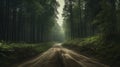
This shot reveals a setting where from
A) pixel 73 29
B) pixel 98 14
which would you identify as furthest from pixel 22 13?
pixel 98 14

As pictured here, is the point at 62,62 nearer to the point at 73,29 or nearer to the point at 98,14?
the point at 98,14

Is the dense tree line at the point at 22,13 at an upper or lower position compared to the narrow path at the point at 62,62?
upper

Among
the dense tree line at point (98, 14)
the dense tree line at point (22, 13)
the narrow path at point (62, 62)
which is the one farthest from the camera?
the dense tree line at point (22, 13)

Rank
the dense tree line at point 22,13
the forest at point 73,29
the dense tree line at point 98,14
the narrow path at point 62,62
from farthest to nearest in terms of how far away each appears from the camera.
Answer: the dense tree line at point 22,13 → the dense tree line at point 98,14 → the forest at point 73,29 → the narrow path at point 62,62

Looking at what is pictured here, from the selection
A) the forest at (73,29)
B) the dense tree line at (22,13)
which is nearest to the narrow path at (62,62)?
the forest at (73,29)

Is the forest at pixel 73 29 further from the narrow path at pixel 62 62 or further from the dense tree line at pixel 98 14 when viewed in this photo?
the narrow path at pixel 62 62

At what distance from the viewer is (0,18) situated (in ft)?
Answer: 148

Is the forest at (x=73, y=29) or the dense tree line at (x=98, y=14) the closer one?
the forest at (x=73, y=29)

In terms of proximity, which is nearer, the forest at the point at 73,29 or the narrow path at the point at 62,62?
the narrow path at the point at 62,62

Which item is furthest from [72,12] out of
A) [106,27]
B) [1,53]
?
[1,53]

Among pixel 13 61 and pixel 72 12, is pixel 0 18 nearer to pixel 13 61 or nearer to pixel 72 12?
pixel 72 12

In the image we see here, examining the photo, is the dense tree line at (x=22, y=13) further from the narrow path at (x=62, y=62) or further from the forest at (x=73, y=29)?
the narrow path at (x=62, y=62)

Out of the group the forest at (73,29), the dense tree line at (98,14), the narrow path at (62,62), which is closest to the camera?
the narrow path at (62,62)

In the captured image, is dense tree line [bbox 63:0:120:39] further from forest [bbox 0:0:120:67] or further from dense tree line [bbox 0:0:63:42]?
dense tree line [bbox 0:0:63:42]
